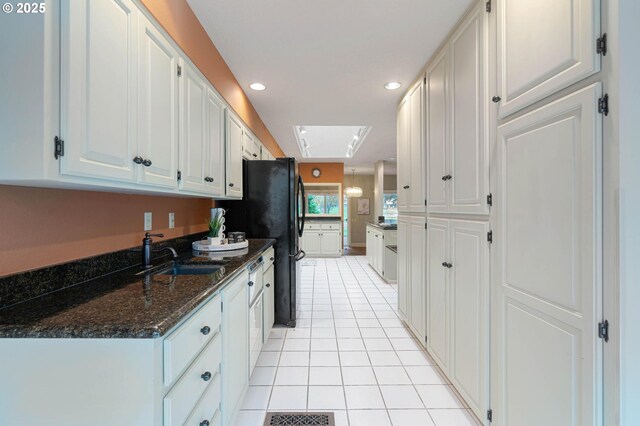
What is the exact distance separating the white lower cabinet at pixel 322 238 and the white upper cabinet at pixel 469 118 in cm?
606

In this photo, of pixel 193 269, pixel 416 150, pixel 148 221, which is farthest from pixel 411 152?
pixel 148 221

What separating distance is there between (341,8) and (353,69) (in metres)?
0.84

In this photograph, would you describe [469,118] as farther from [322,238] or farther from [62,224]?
[322,238]

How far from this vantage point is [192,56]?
77.4 inches

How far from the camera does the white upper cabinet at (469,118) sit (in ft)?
5.52

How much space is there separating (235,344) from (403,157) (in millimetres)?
2452

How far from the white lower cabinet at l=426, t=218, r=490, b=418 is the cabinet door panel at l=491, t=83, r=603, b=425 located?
13cm

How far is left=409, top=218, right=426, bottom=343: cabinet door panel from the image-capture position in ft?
8.71

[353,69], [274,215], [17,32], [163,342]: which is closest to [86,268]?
[163,342]

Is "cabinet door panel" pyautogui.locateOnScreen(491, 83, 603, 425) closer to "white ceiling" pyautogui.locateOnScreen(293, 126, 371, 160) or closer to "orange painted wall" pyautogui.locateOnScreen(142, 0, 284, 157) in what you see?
"orange painted wall" pyautogui.locateOnScreen(142, 0, 284, 157)

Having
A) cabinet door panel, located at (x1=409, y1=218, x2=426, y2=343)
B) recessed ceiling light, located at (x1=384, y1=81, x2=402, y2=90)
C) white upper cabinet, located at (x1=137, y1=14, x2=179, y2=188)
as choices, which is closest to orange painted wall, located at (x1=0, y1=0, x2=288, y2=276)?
white upper cabinet, located at (x1=137, y1=14, x2=179, y2=188)

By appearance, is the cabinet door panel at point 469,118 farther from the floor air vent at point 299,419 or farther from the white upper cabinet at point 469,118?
the floor air vent at point 299,419

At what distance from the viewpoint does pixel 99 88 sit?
1.07 meters

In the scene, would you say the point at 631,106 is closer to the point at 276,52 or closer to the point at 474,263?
the point at 474,263
